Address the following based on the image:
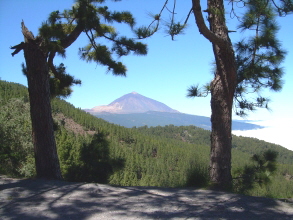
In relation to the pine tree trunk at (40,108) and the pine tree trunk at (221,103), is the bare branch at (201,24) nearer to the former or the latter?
the pine tree trunk at (221,103)

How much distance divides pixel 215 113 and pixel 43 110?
2.97 meters

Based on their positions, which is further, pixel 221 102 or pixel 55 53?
pixel 55 53

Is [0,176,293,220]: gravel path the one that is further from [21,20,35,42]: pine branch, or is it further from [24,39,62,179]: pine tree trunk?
[21,20,35,42]: pine branch

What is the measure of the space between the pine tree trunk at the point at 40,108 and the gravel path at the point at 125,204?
102 cm

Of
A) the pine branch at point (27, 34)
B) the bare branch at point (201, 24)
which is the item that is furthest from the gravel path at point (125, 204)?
the pine branch at point (27, 34)

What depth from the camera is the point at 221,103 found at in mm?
4340

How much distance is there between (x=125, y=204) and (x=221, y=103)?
2381mm

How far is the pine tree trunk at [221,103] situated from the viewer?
426 cm

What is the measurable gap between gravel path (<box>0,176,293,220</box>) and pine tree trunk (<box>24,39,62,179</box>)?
102cm

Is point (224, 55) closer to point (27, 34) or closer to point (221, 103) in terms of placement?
point (221, 103)

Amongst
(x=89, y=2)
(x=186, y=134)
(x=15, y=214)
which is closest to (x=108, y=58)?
(x=89, y=2)

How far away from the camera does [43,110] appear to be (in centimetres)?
461

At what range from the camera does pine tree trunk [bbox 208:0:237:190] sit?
168 inches

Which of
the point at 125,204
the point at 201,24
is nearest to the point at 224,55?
the point at 201,24
